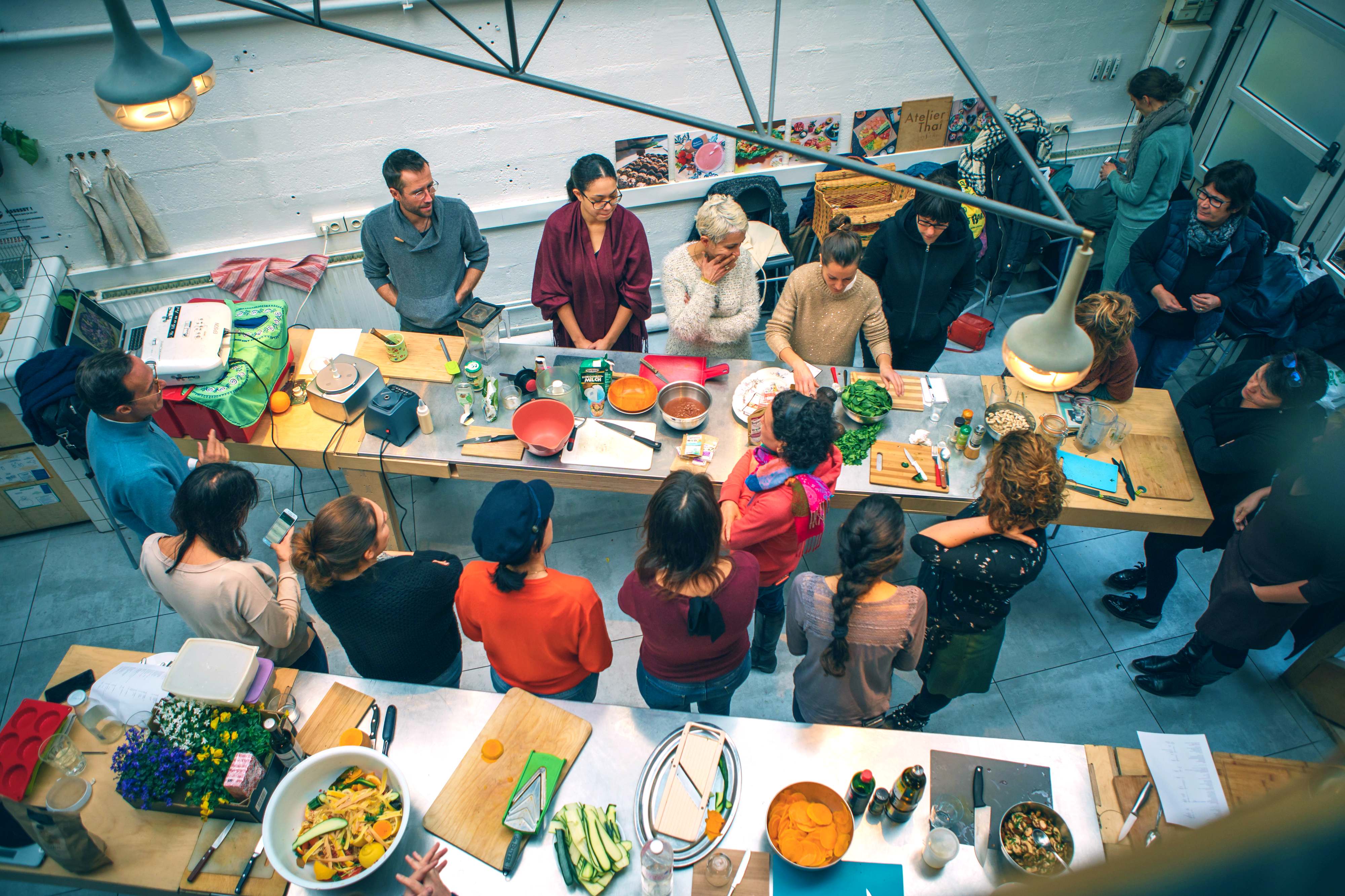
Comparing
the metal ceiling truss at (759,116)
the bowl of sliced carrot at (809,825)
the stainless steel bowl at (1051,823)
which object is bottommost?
the bowl of sliced carrot at (809,825)

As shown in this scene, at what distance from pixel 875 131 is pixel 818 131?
1.49 ft

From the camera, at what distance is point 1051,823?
2.08m

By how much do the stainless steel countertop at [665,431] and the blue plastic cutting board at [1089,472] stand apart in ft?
1.13

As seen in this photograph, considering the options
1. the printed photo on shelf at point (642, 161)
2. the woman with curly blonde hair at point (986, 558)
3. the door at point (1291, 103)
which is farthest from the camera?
the printed photo on shelf at point (642, 161)

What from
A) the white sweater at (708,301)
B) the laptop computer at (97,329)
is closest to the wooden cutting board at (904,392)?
the white sweater at (708,301)

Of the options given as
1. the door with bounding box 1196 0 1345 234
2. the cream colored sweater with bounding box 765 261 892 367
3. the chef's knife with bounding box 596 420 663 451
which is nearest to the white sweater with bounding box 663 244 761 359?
the cream colored sweater with bounding box 765 261 892 367

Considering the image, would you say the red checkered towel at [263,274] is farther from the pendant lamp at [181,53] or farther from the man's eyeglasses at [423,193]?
the pendant lamp at [181,53]

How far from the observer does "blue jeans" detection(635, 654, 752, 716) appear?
257 cm

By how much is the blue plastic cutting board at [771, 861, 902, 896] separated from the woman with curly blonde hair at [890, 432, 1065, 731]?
0.88 metres

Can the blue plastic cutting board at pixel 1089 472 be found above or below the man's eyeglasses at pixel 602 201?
below

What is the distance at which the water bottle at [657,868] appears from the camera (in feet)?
6.32

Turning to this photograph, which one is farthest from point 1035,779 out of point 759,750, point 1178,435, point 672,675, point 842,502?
point 1178,435

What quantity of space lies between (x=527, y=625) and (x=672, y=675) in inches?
21.8

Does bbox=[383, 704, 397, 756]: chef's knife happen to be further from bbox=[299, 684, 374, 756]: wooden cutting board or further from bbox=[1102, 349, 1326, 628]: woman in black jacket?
bbox=[1102, 349, 1326, 628]: woman in black jacket
